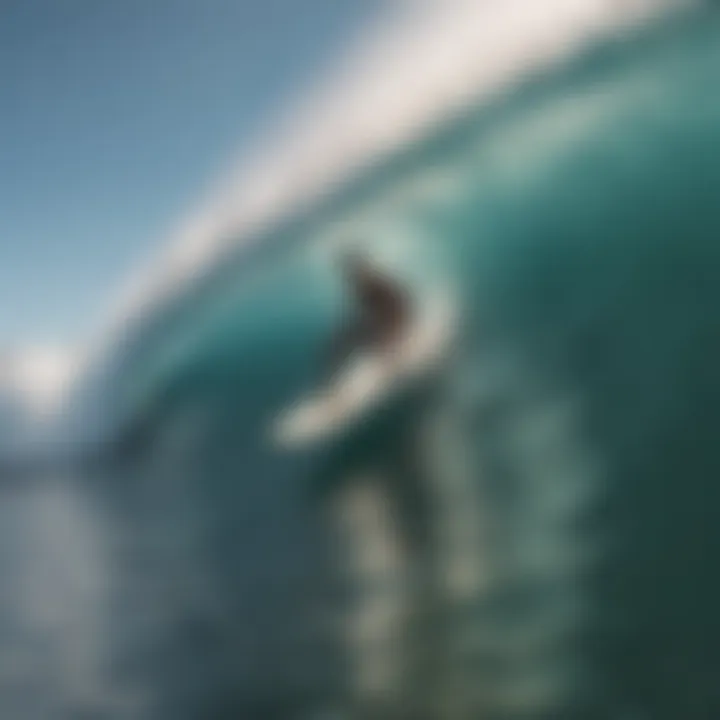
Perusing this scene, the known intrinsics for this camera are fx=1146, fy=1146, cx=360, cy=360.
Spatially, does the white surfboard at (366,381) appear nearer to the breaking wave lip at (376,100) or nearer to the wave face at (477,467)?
the wave face at (477,467)

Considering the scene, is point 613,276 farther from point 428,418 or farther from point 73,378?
point 73,378

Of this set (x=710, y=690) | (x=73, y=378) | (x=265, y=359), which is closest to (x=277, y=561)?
(x=265, y=359)

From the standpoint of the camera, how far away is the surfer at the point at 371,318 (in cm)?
106

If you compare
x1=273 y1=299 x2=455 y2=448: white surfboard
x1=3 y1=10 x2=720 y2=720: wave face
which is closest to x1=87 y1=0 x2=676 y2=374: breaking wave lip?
x1=3 y1=10 x2=720 y2=720: wave face

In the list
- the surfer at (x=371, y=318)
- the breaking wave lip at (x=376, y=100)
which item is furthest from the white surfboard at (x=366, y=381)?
the breaking wave lip at (x=376, y=100)

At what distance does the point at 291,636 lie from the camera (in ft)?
3.46

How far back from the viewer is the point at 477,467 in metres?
1.03

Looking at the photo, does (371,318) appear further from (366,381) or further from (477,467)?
(477,467)

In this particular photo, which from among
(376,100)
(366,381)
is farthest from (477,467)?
(376,100)

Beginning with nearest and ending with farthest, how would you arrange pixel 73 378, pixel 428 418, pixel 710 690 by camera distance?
pixel 710 690 < pixel 428 418 < pixel 73 378

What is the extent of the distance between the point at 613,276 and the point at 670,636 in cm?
31

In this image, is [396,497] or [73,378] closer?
[396,497]

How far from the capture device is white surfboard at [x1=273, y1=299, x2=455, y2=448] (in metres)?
1.04

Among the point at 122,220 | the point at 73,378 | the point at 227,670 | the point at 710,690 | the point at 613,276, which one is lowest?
the point at 710,690
